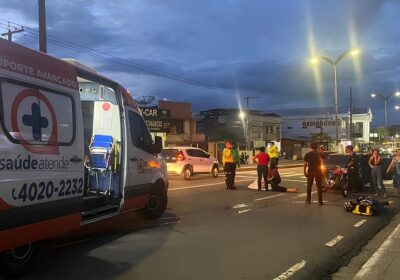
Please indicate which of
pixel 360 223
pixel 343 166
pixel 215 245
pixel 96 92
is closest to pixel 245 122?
pixel 343 166

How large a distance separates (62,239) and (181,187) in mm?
11133

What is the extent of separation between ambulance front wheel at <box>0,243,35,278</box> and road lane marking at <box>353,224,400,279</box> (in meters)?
4.35

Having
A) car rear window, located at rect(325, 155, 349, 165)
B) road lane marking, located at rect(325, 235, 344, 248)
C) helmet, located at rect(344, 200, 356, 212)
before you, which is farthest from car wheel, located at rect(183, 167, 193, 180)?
road lane marking, located at rect(325, 235, 344, 248)

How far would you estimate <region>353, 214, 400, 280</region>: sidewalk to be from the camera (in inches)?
272

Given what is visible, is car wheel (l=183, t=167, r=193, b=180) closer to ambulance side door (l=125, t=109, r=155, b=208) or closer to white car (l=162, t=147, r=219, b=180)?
white car (l=162, t=147, r=219, b=180)

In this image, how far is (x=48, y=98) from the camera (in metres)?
6.99

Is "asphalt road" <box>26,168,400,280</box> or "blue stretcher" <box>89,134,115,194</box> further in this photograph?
Result: "blue stretcher" <box>89,134,115,194</box>

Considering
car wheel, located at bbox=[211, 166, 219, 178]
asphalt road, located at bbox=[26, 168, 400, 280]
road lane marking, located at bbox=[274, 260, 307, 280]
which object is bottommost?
road lane marking, located at bbox=[274, 260, 307, 280]

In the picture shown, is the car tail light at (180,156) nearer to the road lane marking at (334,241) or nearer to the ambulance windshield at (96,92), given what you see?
the ambulance windshield at (96,92)

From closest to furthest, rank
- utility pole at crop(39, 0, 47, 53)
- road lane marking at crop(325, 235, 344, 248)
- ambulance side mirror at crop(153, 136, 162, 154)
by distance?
road lane marking at crop(325, 235, 344, 248)
ambulance side mirror at crop(153, 136, 162, 154)
utility pole at crop(39, 0, 47, 53)

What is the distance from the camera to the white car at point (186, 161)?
966 inches

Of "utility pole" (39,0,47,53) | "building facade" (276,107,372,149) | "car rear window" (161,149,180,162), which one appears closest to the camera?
"utility pole" (39,0,47,53)

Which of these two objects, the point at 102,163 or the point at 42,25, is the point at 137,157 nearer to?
the point at 102,163

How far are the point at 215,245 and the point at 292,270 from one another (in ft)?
5.96
